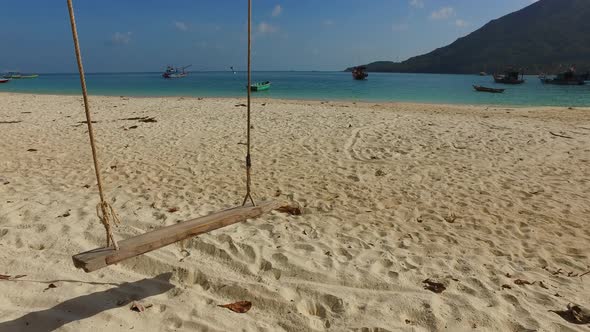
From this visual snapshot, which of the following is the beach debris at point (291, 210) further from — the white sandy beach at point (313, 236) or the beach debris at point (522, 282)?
the beach debris at point (522, 282)

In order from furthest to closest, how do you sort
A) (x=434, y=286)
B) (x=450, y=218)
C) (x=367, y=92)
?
(x=367, y=92) → (x=450, y=218) → (x=434, y=286)

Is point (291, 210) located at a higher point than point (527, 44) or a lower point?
lower

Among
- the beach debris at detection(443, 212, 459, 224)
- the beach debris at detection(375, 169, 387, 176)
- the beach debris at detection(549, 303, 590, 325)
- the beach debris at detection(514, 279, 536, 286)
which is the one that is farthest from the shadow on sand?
the beach debris at detection(375, 169, 387, 176)

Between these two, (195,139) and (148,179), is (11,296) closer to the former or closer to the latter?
(148,179)

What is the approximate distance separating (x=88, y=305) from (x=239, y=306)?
119 cm

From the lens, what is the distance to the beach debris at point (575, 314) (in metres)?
2.69

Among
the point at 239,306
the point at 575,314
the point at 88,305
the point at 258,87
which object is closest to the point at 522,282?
the point at 575,314

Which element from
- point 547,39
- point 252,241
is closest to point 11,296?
point 252,241

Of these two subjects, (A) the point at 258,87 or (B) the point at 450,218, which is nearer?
(B) the point at 450,218

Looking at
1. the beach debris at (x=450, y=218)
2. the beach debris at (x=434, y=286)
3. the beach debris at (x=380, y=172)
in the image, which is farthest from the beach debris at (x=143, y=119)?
the beach debris at (x=434, y=286)

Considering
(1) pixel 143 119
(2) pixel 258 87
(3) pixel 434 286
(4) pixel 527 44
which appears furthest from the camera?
(4) pixel 527 44

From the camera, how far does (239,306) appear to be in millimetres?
2814

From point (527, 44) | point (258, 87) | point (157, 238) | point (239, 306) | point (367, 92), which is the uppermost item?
point (527, 44)

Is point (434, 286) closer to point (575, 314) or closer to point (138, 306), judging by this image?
point (575, 314)
